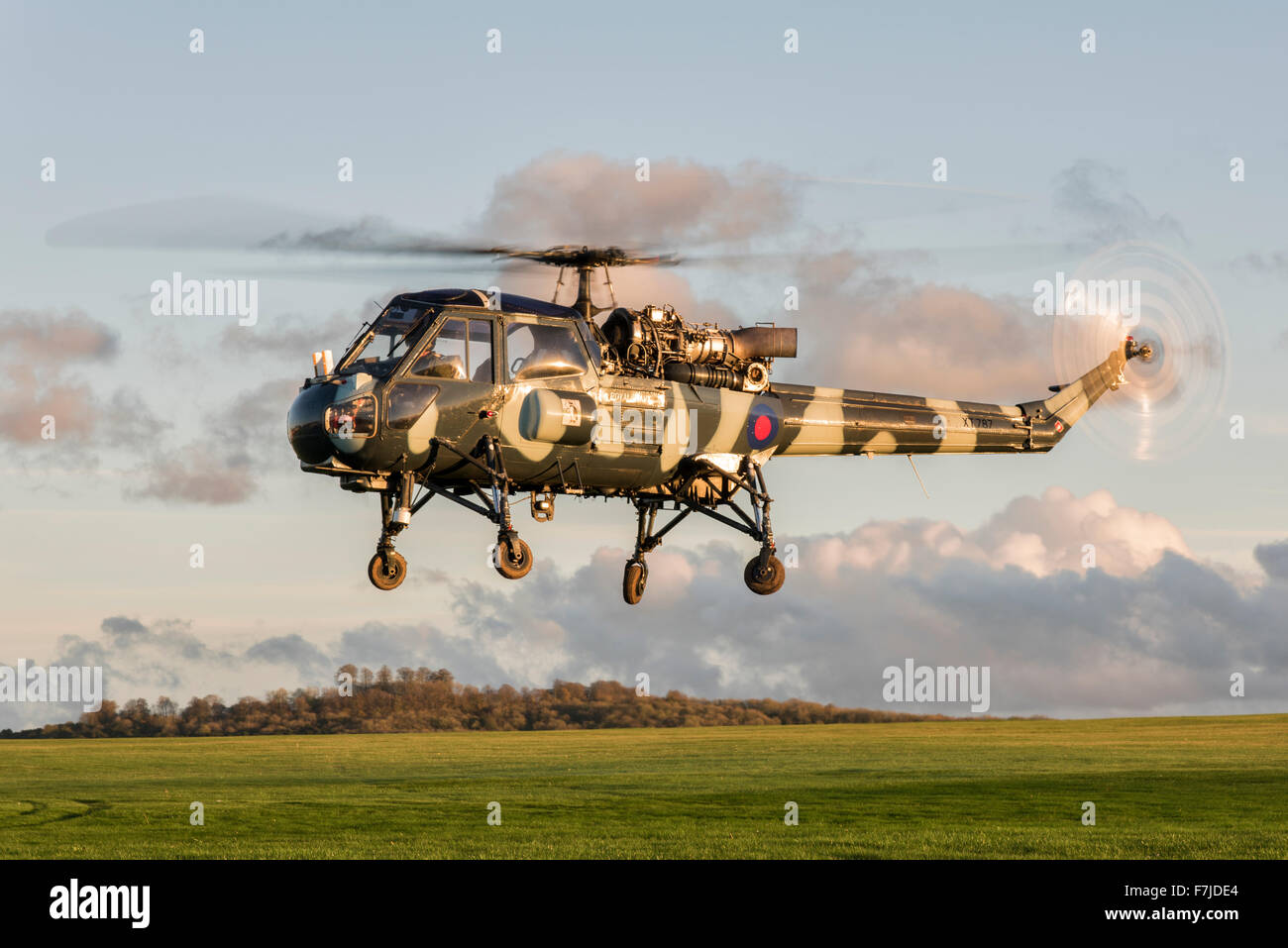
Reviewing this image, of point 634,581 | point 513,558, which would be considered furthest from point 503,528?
point 634,581

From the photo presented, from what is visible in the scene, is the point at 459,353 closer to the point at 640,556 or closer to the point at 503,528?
the point at 503,528

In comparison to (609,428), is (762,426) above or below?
above

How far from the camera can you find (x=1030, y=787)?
2387 inches

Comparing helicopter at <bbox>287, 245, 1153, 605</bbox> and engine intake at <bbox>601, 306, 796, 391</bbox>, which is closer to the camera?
helicopter at <bbox>287, 245, 1153, 605</bbox>

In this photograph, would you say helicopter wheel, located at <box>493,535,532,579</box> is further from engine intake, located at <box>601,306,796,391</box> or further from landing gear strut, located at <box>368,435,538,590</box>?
engine intake, located at <box>601,306,796,391</box>

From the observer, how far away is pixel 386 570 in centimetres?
2933

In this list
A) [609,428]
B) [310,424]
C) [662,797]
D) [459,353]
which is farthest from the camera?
[662,797]

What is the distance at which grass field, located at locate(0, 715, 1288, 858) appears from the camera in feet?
139

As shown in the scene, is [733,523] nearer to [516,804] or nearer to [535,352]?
[535,352]

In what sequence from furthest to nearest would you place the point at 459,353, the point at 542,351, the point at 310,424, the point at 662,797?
the point at 662,797 → the point at 542,351 → the point at 459,353 → the point at 310,424

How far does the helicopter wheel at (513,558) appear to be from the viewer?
28.4 m

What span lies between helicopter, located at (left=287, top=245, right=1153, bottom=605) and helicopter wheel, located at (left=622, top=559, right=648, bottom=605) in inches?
1.9

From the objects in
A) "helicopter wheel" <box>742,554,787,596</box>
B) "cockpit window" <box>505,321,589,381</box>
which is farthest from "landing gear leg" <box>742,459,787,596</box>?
"cockpit window" <box>505,321,589,381</box>

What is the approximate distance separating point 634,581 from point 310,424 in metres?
9.37
